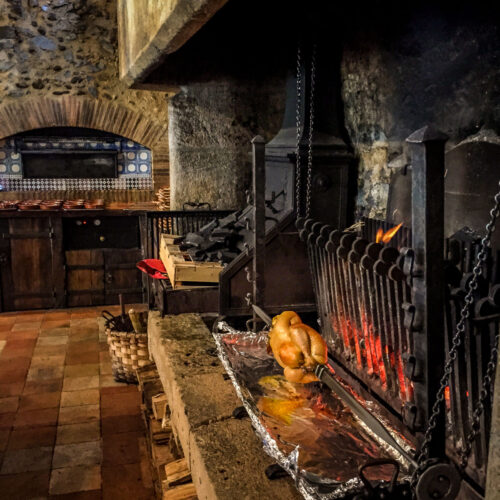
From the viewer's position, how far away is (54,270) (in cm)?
656

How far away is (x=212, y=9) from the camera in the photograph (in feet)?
8.37

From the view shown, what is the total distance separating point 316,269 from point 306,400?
0.68 meters

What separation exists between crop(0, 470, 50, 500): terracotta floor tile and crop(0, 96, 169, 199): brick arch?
17.6ft

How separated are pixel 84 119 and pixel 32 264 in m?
2.29

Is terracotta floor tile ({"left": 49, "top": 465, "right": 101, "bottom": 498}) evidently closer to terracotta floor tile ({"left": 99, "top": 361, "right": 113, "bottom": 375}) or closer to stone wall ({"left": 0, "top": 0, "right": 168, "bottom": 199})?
terracotta floor tile ({"left": 99, "top": 361, "right": 113, "bottom": 375})

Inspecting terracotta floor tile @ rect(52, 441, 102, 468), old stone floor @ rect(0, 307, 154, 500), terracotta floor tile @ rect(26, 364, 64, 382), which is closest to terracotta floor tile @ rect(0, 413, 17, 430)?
old stone floor @ rect(0, 307, 154, 500)

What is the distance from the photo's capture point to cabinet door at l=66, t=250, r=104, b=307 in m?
6.61

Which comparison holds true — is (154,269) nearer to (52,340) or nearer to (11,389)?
(11,389)

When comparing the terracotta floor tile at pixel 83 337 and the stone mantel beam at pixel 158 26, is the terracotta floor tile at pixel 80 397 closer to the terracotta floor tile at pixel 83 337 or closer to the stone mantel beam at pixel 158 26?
the terracotta floor tile at pixel 83 337

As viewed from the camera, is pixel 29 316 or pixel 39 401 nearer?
pixel 39 401

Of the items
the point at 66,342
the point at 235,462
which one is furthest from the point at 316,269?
the point at 66,342

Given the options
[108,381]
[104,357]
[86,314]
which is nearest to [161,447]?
[108,381]

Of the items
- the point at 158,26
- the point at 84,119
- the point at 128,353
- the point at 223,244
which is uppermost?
the point at 84,119

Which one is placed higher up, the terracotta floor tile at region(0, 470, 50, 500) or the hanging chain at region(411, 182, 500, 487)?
the hanging chain at region(411, 182, 500, 487)
